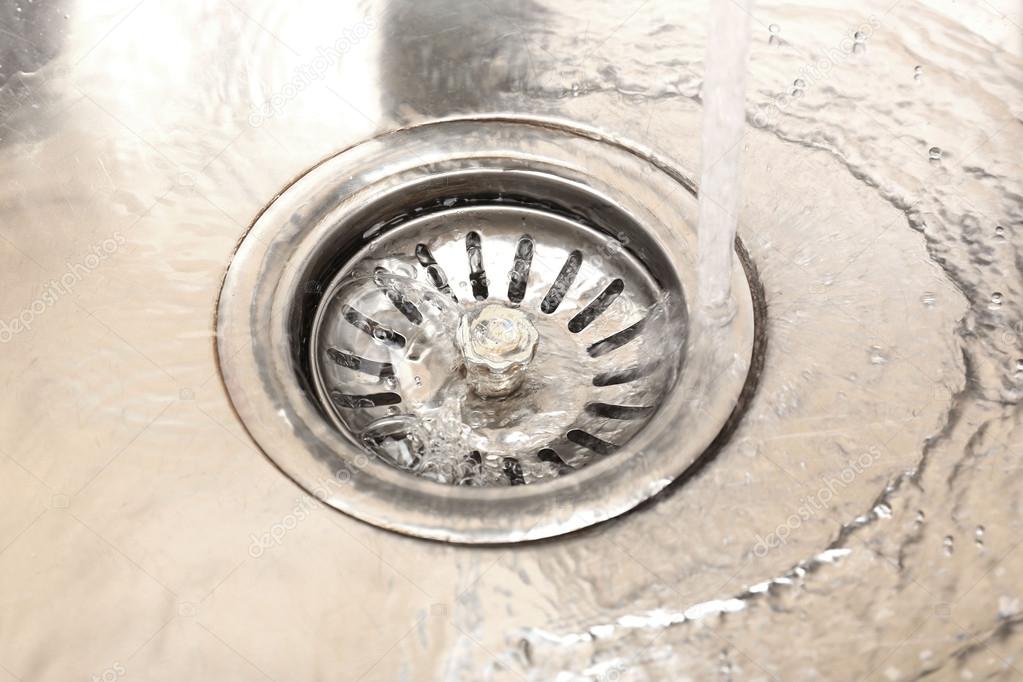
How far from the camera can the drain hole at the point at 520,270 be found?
975 mm

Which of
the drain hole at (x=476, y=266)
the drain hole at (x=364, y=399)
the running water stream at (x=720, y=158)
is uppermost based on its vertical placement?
the running water stream at (x=720, y=158)

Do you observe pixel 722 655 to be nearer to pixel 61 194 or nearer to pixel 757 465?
pixel 757 465

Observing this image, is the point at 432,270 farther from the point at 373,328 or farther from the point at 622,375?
the point at 622,375

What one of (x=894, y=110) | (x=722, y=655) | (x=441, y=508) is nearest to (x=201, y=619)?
(x=441, y=508)

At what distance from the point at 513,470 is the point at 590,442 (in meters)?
0.06

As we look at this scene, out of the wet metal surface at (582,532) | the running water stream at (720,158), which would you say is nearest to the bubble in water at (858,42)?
the wet metal surface at (582,532)

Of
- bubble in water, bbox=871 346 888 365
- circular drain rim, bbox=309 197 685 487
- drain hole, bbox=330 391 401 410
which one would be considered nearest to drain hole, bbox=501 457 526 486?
Answer: circular drain rim, bbox=309 197 685 487

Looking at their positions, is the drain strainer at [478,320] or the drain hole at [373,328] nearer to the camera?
the drain strainer at [478,320]

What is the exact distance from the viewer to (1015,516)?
2.46ft

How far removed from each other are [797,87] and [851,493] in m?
0.38

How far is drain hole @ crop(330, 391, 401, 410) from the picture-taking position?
2.93 ft

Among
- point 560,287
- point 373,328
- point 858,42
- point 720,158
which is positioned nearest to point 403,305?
point 373,328

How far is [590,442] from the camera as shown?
0.89 metres

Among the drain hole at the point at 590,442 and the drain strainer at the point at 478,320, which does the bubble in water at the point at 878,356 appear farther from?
the drain hole at the point at 590,442
